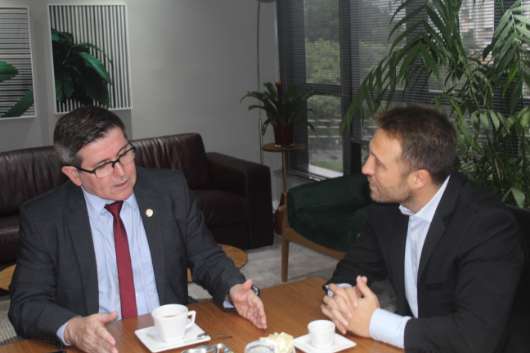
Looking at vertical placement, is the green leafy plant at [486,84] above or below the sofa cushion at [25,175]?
above

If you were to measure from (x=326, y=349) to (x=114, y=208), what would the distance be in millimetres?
860

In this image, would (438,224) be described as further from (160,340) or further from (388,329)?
(160,340)

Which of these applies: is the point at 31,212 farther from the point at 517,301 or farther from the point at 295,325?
the point at 517,301

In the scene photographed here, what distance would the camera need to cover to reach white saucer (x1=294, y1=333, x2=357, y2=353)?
169 cm

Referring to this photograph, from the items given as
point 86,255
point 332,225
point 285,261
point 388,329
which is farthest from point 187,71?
point 388,329

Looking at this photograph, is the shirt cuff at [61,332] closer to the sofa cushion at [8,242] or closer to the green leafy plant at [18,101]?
the sofa cushion at [8,242]

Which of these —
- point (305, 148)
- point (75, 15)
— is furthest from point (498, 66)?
point (75, 15)

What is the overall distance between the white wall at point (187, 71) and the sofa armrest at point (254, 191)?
2.85 ft

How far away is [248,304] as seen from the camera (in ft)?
6.35

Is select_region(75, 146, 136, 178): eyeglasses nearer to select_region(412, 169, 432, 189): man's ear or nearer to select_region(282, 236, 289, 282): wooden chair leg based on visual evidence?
select_region(412, 169, 432, 189): man's ear

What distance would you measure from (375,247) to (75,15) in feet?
12.9

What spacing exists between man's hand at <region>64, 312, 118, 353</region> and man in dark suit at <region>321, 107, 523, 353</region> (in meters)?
0.55

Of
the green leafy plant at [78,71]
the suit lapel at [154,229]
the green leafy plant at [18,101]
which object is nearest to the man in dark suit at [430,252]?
the suit lapel at [154,229]

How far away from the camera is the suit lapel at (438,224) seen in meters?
A: 1.96
